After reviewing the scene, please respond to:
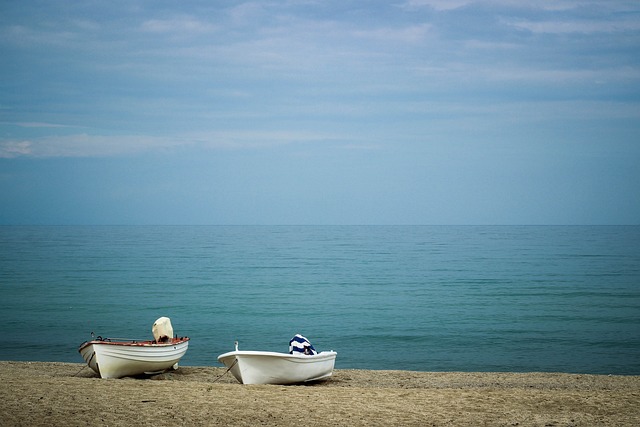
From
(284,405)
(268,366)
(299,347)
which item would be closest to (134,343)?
(268,366)

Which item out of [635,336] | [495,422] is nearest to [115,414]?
[495,422]

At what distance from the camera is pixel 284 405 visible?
43.9 ft

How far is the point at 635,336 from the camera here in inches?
1054

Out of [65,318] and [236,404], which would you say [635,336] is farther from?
[65,318]

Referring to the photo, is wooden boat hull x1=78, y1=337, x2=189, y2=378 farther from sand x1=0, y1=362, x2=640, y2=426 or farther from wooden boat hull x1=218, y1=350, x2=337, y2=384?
wooden boat hull x1=218, y1=350, x2=337, y2=384

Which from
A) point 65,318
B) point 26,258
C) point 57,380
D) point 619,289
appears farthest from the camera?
point 26,258

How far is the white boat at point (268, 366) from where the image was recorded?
15797mm

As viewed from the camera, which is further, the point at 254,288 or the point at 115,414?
the point at 254,288

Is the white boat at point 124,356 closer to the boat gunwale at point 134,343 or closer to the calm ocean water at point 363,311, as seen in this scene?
the boat gunwale at point 134,343

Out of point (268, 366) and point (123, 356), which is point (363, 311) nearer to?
point (268, 366)

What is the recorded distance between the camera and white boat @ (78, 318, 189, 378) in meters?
16.6

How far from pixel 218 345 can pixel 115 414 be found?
13757 millimetres

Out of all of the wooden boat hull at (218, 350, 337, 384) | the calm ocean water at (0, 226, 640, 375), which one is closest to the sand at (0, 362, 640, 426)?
the wooden boat hull at (218, 350, 337, 384)

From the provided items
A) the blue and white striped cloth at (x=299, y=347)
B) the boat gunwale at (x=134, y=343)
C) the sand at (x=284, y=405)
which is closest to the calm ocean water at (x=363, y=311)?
the boat gunwale at (x=134, y=343)
